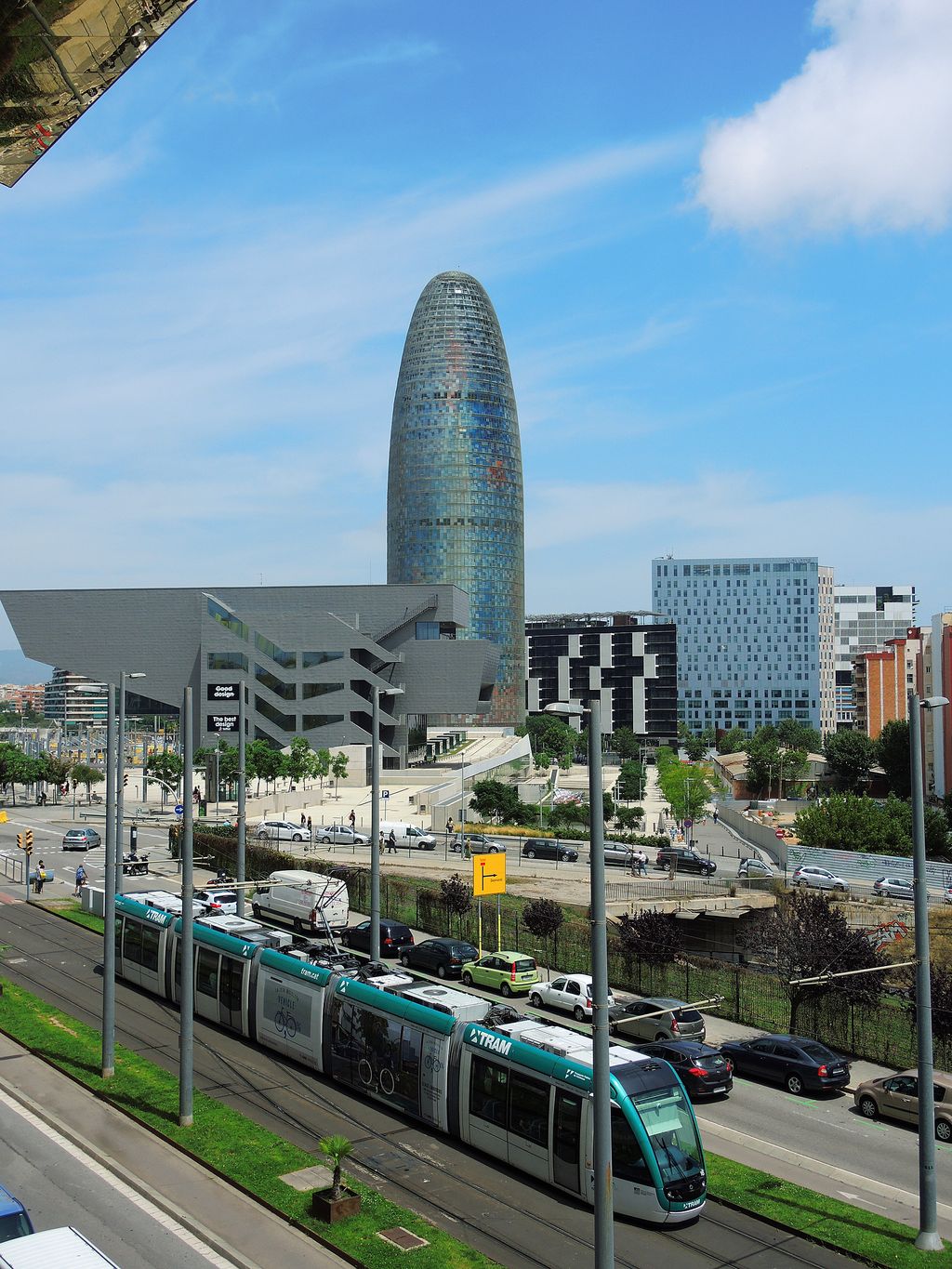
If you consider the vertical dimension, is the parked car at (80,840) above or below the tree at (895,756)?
below

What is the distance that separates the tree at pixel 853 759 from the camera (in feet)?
450

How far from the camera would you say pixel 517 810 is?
3853 inches

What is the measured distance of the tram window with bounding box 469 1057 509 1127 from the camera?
2221 centimetres

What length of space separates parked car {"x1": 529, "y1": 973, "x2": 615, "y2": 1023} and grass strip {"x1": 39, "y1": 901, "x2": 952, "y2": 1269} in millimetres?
11424

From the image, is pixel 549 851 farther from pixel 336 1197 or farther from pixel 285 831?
pixel 336 1197

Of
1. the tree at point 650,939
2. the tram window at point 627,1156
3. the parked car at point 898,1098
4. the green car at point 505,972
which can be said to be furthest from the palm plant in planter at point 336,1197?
the tree at point 650,939

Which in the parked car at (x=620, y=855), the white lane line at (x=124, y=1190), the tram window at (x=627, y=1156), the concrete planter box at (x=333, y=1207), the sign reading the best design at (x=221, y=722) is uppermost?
the sign reading the best design at (x=221, y=722)

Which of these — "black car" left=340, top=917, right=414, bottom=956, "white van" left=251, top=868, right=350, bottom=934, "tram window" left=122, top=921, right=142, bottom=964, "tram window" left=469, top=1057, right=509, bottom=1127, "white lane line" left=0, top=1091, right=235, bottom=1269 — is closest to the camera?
"white lane line" left=0, top=1091, right=235, bottom=1269

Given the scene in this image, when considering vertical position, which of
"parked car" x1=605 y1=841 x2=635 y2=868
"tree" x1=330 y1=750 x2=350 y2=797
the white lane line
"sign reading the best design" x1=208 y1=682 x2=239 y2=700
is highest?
"sign reading the best design" x1=208 y1=682 x2=239 y2=700

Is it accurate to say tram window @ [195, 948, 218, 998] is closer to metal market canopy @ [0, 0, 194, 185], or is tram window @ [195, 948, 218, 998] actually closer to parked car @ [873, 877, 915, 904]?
metal market canopy @ [0, 0, 194, 185]

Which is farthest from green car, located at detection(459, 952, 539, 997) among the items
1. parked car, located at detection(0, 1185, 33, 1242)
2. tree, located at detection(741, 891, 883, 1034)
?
parked car, located at detection(0, 1185, 33, 1242)

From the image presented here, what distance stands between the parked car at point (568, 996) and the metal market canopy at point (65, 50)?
32.8 m

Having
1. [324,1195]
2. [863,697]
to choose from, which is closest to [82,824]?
[324,1195]

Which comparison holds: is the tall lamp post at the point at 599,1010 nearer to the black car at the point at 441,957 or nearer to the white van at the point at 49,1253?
the white van at the point at 49,1253
